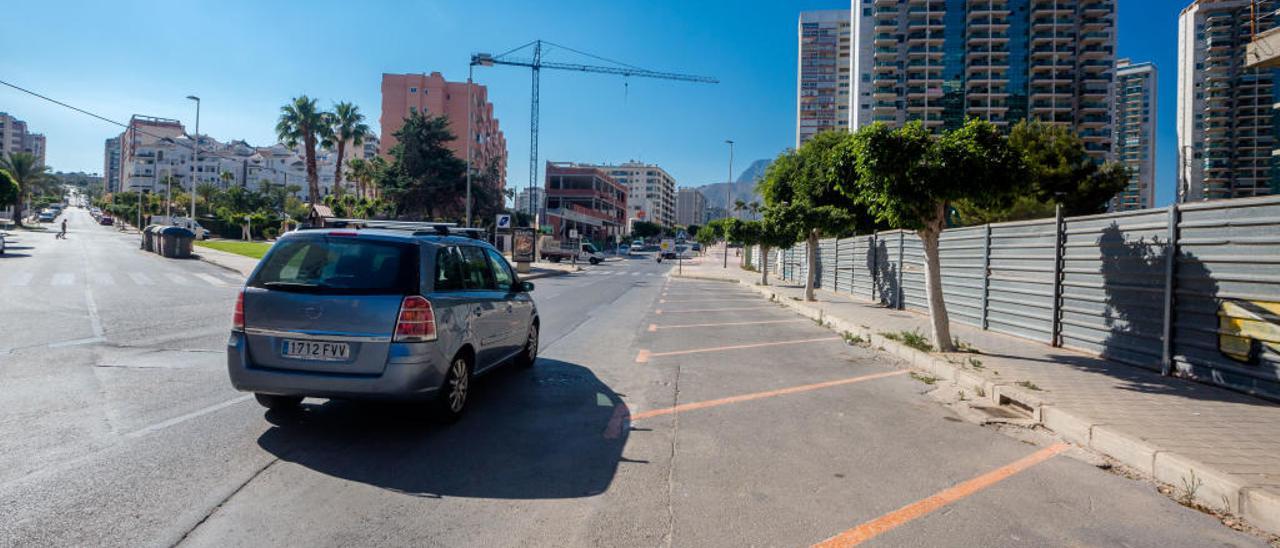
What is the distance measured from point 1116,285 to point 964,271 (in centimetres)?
471

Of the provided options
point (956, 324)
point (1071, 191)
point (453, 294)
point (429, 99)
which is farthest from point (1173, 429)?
point (429, 99)

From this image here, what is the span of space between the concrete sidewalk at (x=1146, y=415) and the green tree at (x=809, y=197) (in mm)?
10235

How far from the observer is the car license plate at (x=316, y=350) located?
4.81m

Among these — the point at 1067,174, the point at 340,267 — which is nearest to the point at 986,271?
the point at 340,267

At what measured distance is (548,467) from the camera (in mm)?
4375

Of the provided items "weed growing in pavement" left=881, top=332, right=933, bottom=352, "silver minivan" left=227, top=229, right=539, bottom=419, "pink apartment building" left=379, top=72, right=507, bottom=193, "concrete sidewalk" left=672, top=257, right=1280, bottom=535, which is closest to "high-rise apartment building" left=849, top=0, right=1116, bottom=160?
"pink apartment building" left=379, top=72, right=507, bottom=193

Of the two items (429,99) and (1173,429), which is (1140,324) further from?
(429,99)

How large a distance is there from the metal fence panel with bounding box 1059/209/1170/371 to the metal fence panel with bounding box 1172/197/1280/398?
0.35 meters

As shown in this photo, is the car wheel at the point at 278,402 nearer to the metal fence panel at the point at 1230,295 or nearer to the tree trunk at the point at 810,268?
the metal fence panel at the point at 1230,295

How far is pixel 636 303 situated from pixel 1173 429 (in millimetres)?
15067

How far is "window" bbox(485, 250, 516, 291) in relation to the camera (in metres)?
7.02

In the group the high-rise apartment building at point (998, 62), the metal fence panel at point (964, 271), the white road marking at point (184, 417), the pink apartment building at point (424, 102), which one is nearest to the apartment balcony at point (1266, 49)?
the metal fence panel at point (964, 271)

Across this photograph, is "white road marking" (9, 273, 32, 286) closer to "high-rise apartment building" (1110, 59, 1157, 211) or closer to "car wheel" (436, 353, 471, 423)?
"car wheel" (436, 353, 471, 423)

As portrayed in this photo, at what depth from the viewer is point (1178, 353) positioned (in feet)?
24.9
